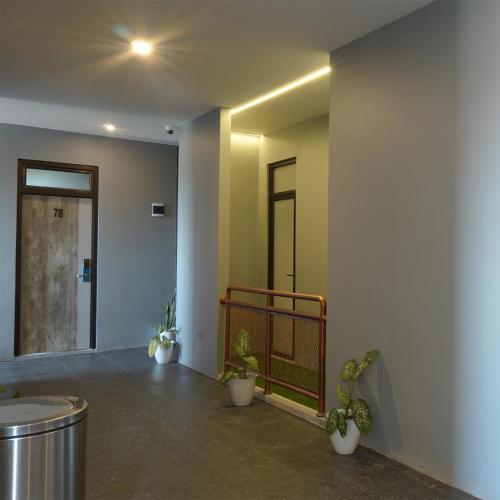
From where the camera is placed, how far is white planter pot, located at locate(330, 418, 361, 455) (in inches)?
128

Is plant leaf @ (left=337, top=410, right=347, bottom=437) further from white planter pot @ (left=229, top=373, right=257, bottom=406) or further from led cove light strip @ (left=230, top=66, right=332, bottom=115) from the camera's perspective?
led cove light strip @ (left=230, top=66, right=332, bottom=115)

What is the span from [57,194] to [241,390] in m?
3.61

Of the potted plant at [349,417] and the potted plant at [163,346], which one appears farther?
the potted plant at [163,346]

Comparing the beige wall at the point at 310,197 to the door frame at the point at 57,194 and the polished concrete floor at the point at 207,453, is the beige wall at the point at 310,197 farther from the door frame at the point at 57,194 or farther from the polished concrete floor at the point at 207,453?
the door frame at the point at 57,194

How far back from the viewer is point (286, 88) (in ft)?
15.3

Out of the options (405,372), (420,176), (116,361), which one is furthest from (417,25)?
(116,361)

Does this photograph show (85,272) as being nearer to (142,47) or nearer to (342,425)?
(142,47)

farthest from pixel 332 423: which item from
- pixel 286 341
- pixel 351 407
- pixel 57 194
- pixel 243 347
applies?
pixel 57 194

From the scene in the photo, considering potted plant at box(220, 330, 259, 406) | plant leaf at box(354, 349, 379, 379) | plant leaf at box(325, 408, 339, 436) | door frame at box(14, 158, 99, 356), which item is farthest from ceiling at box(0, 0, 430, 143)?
plant leaf at box(325, 408, 339, 436)

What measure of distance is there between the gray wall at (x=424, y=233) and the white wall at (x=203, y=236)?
176cm

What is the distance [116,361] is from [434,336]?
410 cm

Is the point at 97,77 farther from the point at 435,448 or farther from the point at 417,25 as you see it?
the point at 435,448

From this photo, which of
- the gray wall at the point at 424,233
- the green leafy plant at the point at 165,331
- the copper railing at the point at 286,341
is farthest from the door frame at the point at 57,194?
the gray wall at the point at 424,233

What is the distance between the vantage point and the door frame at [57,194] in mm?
6008
